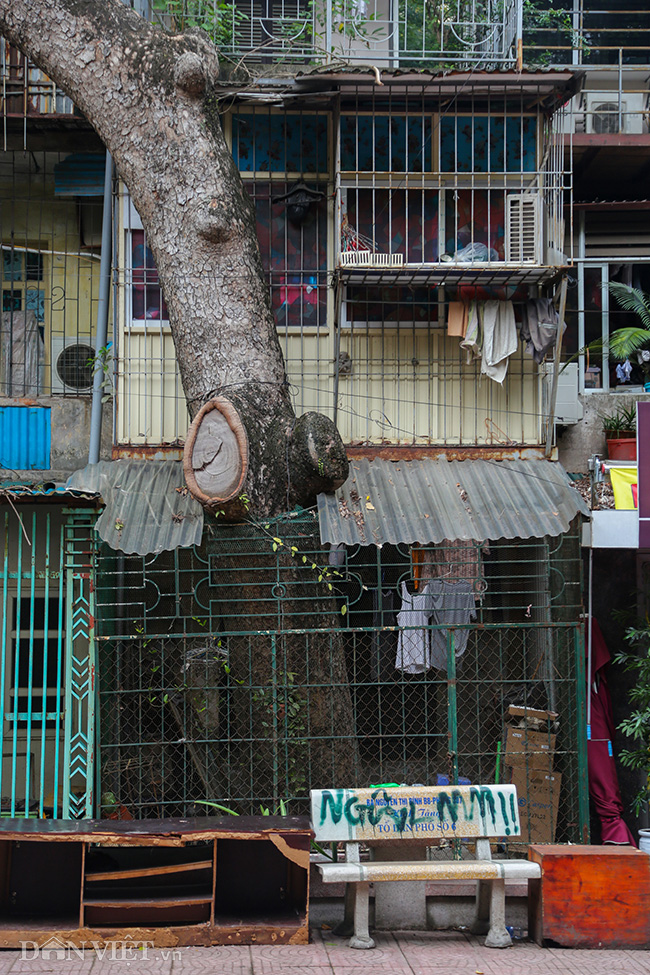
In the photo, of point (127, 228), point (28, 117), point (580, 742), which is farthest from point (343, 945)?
point (28, 117)

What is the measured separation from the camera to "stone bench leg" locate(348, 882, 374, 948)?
5.21 meters

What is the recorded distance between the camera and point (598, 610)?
8969mm

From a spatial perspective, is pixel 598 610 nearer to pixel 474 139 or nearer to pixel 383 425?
pixel 383 425

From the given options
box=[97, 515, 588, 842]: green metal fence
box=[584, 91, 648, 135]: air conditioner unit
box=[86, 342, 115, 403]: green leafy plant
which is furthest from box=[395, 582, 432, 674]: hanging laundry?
box=[584, 91, 648, 135]: air conditioner unit

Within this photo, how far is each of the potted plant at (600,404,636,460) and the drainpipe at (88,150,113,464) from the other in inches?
196

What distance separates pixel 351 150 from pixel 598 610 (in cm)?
514

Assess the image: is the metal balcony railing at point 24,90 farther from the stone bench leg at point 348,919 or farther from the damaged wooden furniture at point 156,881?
the stone bench leg at point 348,919

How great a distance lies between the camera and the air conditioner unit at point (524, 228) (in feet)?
27.4

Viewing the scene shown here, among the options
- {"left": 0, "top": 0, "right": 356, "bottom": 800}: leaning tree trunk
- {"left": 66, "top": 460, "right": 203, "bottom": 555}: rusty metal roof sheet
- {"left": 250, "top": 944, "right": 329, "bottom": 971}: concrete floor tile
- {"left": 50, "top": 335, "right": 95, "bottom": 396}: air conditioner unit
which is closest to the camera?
{"left": 250, "top": 944, "right": 329, "bottom": 971}: concrete floor tile

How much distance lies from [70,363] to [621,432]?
18.9ft

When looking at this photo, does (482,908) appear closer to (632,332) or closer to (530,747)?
(530,747)

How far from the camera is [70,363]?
9516 mm

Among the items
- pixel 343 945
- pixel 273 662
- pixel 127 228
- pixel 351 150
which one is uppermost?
pixel 351 150

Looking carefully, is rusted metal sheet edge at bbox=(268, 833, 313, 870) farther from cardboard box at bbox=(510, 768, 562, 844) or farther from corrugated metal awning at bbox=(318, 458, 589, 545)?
cardboard box at bbox=(510, 768, 562, 844)
